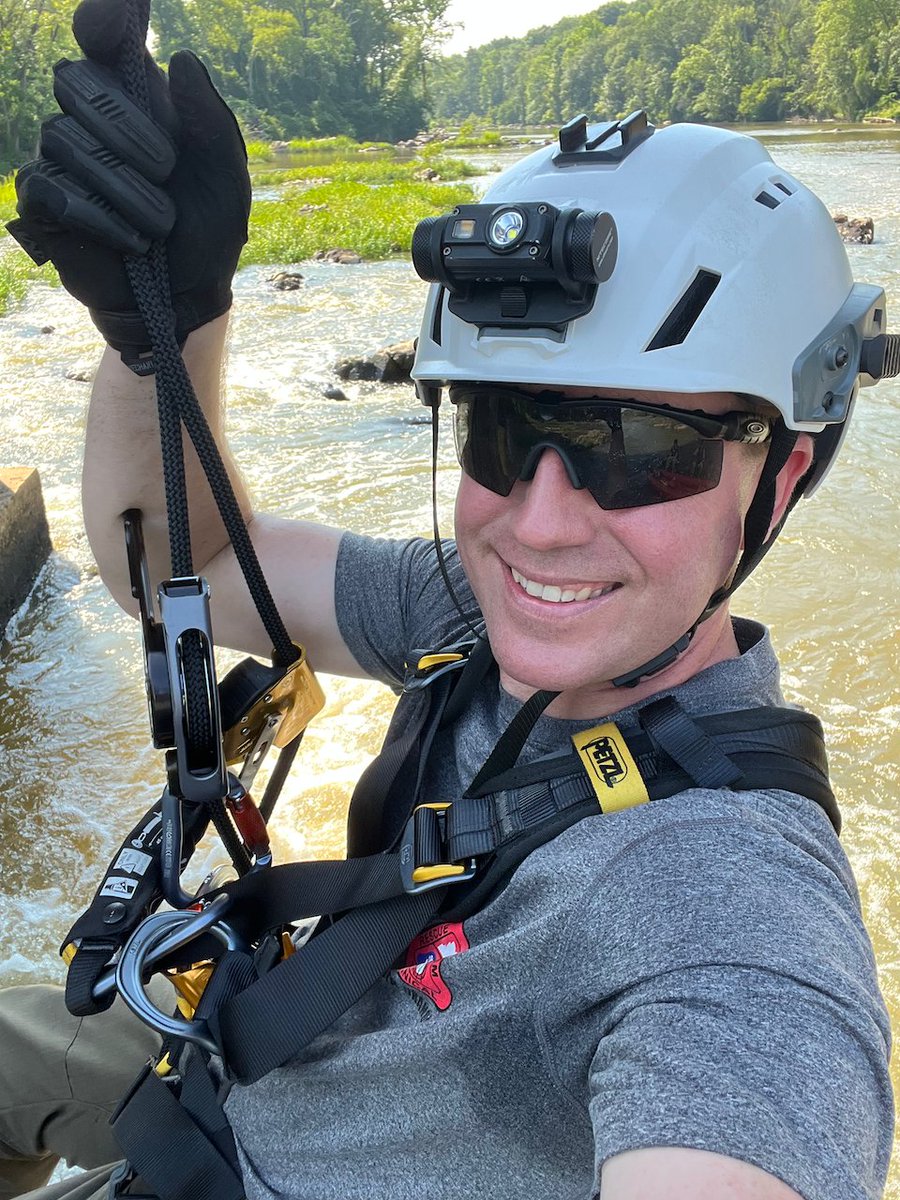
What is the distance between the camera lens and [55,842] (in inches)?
174

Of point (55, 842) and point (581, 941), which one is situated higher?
point (581, 941)

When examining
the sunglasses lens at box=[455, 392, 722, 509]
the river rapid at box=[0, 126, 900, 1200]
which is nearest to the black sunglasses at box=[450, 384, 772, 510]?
the sunglasses lens at box=[455, 392, 722, 509]

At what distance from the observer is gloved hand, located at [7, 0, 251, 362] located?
140cm

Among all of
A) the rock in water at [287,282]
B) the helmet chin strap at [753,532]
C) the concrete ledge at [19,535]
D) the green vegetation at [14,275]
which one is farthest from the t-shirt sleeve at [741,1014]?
the rock in water at [287,282]

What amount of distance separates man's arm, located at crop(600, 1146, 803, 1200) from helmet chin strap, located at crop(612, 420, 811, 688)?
30.3 inches

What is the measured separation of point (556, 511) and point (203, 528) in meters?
0.96

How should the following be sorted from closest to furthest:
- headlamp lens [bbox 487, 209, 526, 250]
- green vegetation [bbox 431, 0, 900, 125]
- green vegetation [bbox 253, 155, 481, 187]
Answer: headlamp lens [bbox 487, 209, 526, 250], green vegetation [bbox 253, 155, 481, 187], green vegetation [bbox 431, 0, 900, 125]

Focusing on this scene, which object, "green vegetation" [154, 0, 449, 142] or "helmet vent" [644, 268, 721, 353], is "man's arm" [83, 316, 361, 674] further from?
"green vegetation" [154, 0, 449, 142]

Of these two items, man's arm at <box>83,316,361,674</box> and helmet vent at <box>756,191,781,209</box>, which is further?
man's arm at <box>83,316,361,674</box>

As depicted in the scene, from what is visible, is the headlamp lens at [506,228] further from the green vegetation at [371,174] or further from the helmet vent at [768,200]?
the green vegetation at [371,174]

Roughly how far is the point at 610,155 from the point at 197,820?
1.41 m

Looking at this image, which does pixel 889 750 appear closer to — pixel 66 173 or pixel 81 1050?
pixel 81 1050

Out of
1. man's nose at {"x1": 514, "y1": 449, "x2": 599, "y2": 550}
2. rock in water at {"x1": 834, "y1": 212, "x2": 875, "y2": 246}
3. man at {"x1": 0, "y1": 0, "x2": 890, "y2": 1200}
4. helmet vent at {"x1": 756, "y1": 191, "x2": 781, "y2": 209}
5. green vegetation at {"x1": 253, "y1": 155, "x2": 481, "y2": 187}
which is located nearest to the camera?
man at {"x1": 0, "y1": 0, "x2": 890, "y2": 1200}

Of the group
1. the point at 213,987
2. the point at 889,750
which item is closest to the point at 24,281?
the point at 889,750
